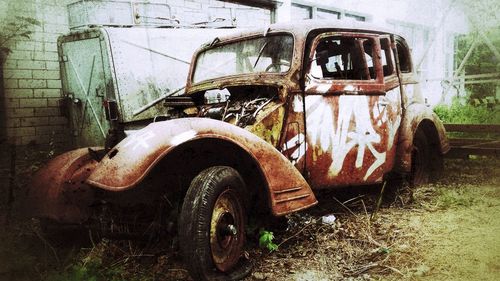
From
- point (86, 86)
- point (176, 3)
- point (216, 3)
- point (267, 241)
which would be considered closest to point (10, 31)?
point (86, 86)

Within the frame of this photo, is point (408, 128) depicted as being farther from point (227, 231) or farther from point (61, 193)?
point (61, 193)

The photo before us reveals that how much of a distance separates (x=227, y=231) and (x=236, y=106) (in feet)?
3.75

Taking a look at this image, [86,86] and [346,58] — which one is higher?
[346,58]

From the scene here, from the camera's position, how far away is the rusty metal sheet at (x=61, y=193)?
103 inches

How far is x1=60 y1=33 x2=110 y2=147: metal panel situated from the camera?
15.1ft

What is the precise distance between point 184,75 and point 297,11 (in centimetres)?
423

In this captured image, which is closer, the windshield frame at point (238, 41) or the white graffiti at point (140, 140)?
the white graffiti at point (140, 140)

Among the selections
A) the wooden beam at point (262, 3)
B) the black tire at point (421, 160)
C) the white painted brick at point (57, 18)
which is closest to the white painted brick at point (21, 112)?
the white painted brick at point (57, 18)

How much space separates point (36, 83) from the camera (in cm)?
503

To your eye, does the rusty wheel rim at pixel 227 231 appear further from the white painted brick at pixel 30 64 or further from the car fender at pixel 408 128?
the white painted brick at pixel 30 64

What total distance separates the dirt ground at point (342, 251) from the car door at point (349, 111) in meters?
0.39

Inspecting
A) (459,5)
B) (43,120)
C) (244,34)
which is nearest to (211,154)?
(244,34)

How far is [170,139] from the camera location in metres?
2.05

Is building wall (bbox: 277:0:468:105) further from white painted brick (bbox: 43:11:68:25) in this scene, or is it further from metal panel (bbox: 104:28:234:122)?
white painted brick (bbox: 43:11:68:25)
